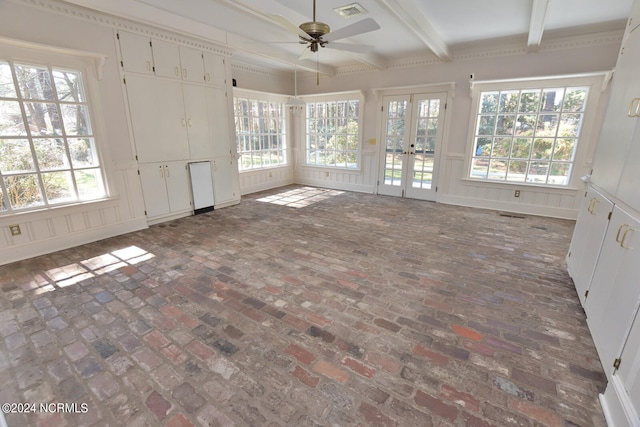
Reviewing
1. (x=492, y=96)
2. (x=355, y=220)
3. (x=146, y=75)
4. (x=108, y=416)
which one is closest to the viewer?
(x=108, y=416)

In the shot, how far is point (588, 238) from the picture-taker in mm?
2488

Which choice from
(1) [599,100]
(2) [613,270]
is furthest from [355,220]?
(1) [599,100]

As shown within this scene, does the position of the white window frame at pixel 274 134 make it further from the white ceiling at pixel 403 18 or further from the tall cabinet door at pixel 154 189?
the tall cabinet door at pixel 154 189

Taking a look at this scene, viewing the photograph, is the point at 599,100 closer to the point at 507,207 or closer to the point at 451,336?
the point at 507,207

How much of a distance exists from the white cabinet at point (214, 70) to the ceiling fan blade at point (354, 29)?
9.21 ft

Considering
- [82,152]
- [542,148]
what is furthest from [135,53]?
[542,148]

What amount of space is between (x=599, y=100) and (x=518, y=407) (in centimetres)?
528

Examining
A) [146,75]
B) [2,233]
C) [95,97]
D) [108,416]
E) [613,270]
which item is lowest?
[108,416]

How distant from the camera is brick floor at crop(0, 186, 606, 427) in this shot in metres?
1.53

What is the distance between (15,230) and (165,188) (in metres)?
1.80

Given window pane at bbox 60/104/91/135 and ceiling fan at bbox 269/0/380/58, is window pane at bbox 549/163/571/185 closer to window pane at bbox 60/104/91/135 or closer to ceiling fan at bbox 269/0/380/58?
ceiling fan at bbox 269/0/380/58

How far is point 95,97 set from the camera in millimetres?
3691

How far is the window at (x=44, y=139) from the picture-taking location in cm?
314

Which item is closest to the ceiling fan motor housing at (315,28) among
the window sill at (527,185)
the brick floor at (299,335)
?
the brick floor at (299,335)
